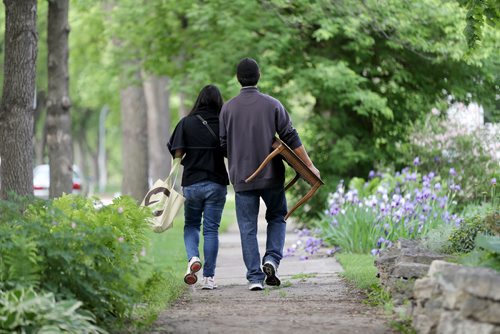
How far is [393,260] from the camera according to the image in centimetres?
948

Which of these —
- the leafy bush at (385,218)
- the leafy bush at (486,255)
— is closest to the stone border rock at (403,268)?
the leafy bush at (486,255)

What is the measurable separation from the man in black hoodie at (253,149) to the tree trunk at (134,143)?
17.2m

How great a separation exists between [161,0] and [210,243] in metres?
13.2

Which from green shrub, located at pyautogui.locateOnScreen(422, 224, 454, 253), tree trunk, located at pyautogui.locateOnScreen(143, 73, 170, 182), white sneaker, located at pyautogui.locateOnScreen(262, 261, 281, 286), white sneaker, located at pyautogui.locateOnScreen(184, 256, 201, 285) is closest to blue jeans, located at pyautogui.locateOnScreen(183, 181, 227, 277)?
white sneaker, located at pyautogui.locateOnScreen(184, 256, 201, 285)

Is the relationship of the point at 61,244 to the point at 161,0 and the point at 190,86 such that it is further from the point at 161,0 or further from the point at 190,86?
the point at 161,0

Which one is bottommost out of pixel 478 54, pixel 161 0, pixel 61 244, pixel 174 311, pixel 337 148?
pixel 174 311

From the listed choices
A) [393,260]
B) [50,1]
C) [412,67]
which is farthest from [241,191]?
[412,67]

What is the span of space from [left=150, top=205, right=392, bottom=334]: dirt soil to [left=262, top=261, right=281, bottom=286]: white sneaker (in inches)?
2.7

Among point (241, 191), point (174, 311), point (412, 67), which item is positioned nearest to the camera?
point (174, 311)

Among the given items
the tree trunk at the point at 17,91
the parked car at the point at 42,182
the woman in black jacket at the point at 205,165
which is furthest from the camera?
the parked car at the point at 42,182

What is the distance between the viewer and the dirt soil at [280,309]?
747 centimetres

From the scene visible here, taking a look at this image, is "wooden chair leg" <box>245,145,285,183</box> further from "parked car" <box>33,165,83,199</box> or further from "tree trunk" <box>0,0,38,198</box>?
"parked car" <box>33,165,83,199</box>

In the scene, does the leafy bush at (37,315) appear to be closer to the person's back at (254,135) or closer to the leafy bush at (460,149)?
the person's back at (254,135)

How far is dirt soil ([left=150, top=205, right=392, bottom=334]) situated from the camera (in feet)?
24.5
